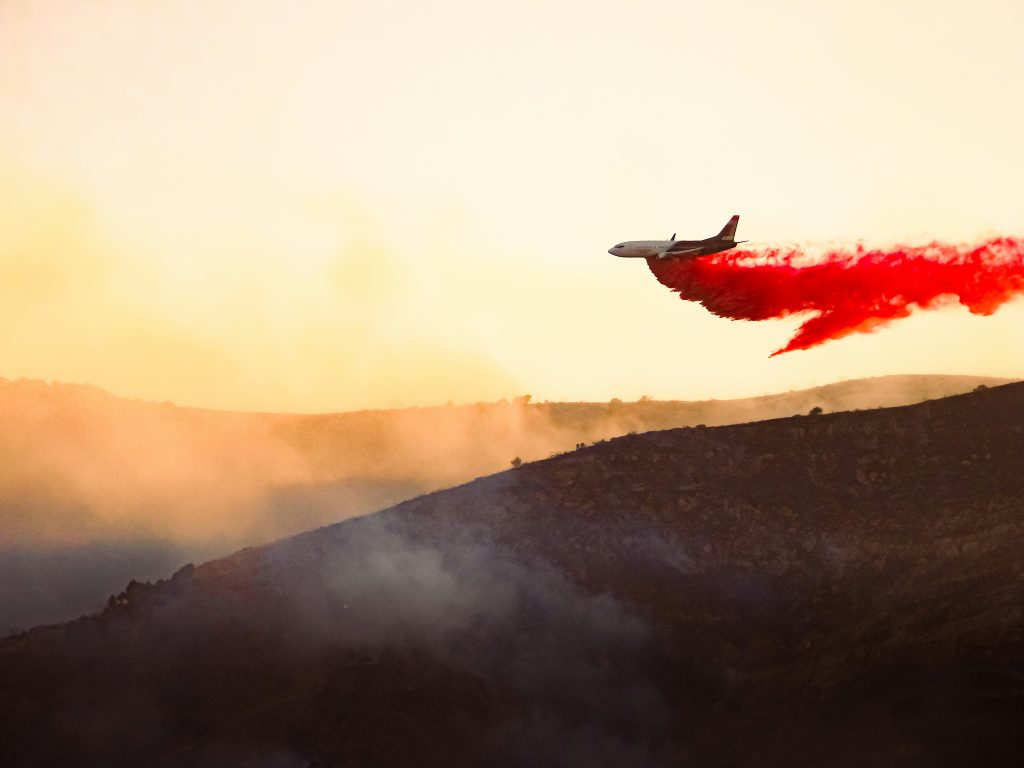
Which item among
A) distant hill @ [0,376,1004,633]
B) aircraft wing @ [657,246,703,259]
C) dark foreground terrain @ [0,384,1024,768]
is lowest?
dark foreground terrain @ [0,384,1024,768]

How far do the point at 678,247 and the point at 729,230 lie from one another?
3.90m

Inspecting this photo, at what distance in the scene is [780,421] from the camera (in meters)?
110

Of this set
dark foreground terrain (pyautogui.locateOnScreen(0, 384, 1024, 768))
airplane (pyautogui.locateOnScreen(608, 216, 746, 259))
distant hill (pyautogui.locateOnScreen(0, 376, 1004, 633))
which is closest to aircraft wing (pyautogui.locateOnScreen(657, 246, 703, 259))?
airplane (pyautogui.locateOnScreen(608, 216, 746, 259))

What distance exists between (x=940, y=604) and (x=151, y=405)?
380ft

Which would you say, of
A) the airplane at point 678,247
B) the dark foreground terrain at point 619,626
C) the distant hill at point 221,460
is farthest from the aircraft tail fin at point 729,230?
the distant hill at point 221,460

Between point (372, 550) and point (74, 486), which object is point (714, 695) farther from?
point (74, 486)

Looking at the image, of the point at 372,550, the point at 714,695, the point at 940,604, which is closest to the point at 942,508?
the point at 940,604

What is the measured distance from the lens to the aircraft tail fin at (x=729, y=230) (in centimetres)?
9731

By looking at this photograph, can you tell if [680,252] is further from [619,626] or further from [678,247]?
[619,626]

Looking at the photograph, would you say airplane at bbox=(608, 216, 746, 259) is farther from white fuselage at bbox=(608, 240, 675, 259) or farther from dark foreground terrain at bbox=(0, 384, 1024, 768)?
dark foreground terrain at bbox=(0, 384, 1024, 768)

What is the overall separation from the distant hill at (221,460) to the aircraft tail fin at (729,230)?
215ft

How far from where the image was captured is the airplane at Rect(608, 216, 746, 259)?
97.2 meters

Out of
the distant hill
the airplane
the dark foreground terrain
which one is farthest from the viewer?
the distant hill

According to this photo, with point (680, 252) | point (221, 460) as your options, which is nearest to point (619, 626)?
point (680, 252)
